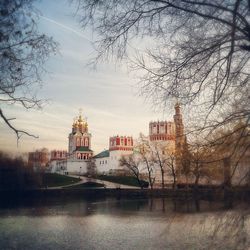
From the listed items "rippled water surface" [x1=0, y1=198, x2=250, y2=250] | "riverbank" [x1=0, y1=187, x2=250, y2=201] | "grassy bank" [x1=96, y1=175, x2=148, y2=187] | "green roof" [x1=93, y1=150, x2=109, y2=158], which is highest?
"green roof" [x1=93, y1=150, x2=109, y2=158]

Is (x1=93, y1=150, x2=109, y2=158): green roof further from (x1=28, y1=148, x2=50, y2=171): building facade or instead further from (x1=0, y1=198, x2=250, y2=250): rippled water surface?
(x1=0, y1=198, x2=250, y2=250): rippled water surface

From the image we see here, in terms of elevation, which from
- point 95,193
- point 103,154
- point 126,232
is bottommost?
point 126,232

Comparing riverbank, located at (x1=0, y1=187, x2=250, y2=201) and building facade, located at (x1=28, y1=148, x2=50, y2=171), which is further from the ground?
building facade, located at (x1=28, y1=148, x2=50, y2=171)

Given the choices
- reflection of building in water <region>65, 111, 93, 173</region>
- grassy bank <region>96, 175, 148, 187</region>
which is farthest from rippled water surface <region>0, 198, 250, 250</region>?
reflection of building in water <region>65, 111, 93, 173</region>

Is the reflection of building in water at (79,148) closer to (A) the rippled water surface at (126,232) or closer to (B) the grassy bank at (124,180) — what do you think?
(B) the grassy bank at (124,180)

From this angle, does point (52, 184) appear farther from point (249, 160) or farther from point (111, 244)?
point (249, 160)

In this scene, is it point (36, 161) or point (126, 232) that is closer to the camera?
point (126, 232)

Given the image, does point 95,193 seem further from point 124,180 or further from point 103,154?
point 103,154

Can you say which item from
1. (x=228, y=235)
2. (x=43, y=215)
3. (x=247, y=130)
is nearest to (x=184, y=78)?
(x=247, y=130)

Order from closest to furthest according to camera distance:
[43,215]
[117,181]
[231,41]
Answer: [231,41], [43,215], [117,181]

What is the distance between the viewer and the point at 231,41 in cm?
427

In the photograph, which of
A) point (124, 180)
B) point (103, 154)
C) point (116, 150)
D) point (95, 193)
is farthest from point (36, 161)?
point (103, 154)

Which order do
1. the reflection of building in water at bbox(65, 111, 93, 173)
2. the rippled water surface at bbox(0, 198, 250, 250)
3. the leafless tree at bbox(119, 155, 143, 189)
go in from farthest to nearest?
the reflection of building in water at bbox(65, 111, 93, 173) → the leafless tree at bbox(119, 155, 143, 189) → the rippled water surface at bbox(0, 198, 250, 250)

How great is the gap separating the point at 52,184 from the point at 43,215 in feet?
114
